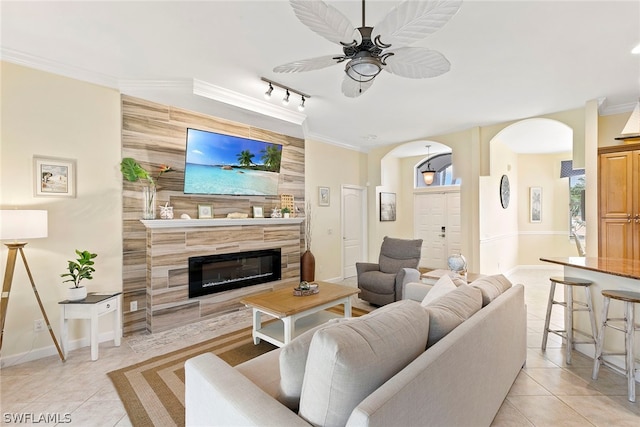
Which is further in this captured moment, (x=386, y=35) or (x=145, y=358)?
(x=145, y=358)

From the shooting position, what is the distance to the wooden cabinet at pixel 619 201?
11.6 feet

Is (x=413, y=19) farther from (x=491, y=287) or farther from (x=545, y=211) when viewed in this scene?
(x=545, y=211)

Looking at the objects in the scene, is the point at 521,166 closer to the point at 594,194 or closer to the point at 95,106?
the point at 594,194

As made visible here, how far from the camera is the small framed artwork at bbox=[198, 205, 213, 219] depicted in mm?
3930

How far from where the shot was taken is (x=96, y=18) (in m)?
2.21

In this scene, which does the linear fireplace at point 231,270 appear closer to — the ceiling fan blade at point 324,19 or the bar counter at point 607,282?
the ceiling fan blade at point 324,19

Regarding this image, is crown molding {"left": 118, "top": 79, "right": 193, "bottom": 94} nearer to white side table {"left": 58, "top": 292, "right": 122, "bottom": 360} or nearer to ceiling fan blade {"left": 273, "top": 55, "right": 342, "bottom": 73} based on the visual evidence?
ceiling fan blade {"left": 273, "top": 55, "right": 342, "bottom": 73}

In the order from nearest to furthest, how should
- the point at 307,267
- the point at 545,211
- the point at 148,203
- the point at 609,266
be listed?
the point at 609,266 → the point at 148,203 → the point at 307,267 → the point at 545,211

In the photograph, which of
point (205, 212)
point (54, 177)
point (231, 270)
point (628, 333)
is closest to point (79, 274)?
point (54, 177)

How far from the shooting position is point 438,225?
24.3 feet

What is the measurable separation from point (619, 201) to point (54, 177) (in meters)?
6.30

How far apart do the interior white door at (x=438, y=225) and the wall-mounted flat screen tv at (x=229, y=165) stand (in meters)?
4.46

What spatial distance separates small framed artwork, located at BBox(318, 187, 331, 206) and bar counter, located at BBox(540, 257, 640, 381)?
364cm

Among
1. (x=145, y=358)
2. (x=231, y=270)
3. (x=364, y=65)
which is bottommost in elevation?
(x=145, y=358)
